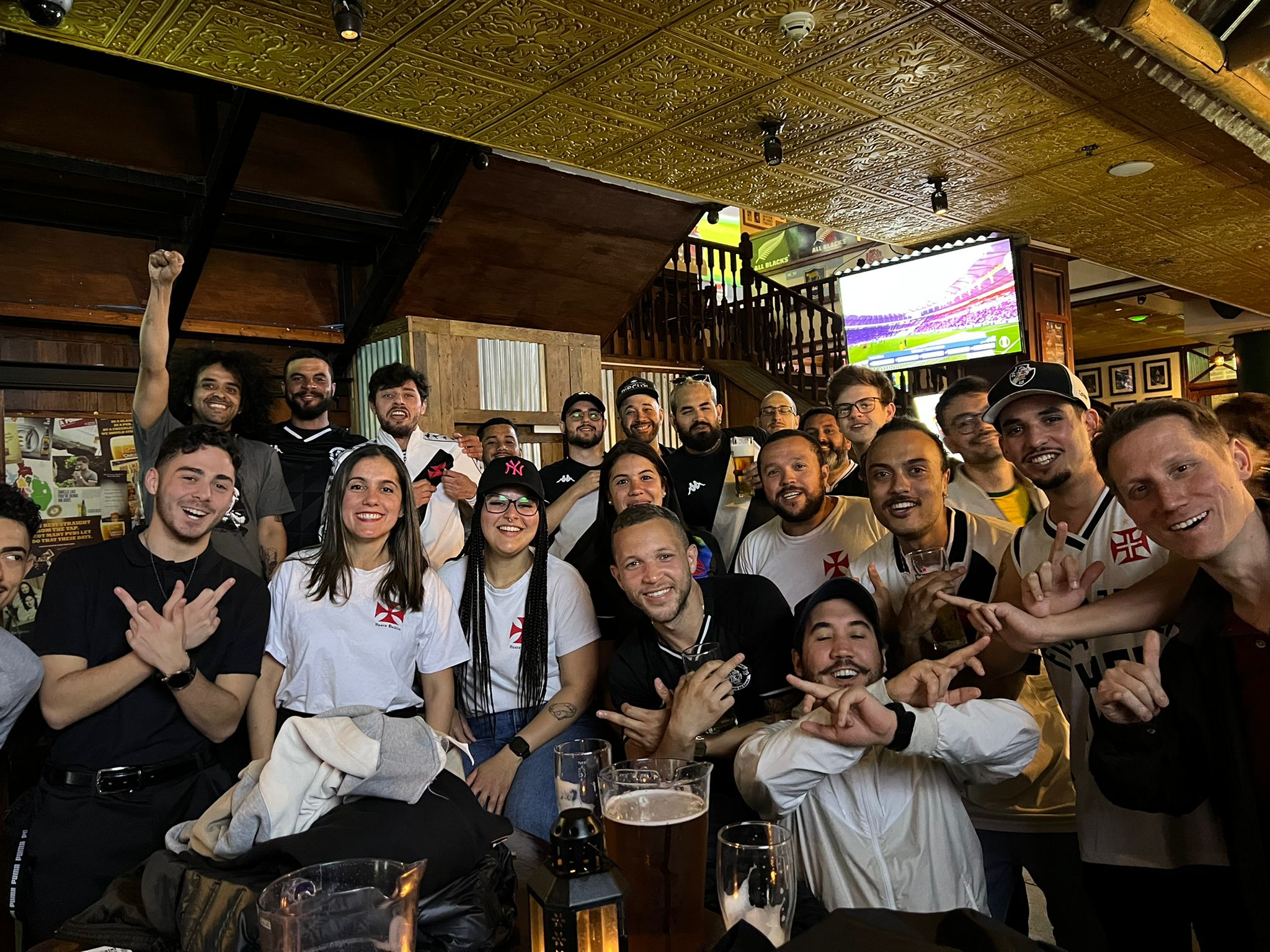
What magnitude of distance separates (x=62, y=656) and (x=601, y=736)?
5.26ft

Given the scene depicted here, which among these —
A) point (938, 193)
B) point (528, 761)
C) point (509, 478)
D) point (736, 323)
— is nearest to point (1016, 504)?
point (509, 478)

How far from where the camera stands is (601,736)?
293cm

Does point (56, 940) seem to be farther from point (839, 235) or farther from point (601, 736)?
point (839, 235)

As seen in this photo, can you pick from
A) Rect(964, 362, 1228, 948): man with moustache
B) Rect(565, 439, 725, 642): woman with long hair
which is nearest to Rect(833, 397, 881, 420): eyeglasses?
Rect(565, 439, 725, 642): woman with long hair

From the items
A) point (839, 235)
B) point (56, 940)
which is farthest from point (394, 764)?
point (839, 235)

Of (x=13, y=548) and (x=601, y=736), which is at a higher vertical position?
(x=13, y=548)

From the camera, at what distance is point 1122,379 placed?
14766 mm

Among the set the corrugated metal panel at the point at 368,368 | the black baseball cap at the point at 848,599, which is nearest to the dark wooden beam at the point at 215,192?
the corrugated metal panel at the point at 368,368

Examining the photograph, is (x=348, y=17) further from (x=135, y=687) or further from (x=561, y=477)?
(x=135, y=687)

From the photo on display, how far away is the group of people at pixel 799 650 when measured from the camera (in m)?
1.67

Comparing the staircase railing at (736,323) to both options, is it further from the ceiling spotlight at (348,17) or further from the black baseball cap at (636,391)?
the ceiling spotlight at (348,17)

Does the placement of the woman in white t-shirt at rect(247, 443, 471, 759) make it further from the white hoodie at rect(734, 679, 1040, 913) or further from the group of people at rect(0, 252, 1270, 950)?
the white hoodie at rect(734, 679, 1040, 913)

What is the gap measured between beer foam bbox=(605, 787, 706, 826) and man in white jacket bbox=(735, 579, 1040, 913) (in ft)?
1.43

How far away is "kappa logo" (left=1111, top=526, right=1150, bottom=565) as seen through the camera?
2.12 meters
